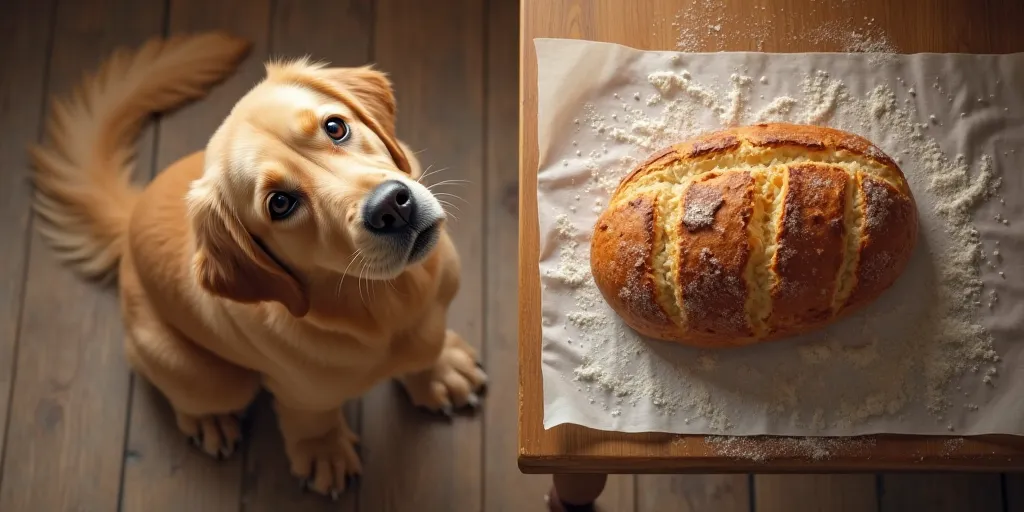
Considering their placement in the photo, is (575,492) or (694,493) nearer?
(575,492)

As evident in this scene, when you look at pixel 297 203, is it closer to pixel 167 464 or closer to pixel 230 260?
pixel 230 260

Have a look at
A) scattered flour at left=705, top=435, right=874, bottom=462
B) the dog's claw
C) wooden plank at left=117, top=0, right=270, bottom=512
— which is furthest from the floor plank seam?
scattered flour at left=705, top=435, right=874, bottom=462

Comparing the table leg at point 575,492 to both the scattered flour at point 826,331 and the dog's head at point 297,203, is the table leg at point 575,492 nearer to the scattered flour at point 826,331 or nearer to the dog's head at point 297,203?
the scattered flour at point 826,331

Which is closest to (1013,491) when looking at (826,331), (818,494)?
(818,494)

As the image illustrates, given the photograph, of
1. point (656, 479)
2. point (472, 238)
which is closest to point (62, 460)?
point (472, 238)

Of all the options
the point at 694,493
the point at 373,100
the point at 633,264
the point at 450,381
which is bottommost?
the point at 694,493

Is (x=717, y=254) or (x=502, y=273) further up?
(x=502, y=273)
